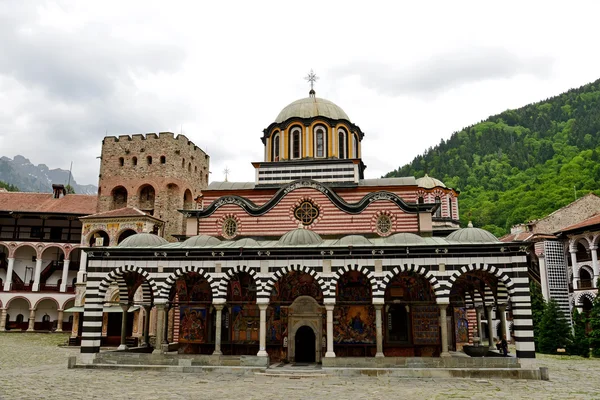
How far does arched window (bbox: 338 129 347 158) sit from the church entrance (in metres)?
9.60

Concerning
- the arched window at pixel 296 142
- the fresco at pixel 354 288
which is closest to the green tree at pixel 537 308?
the fresco at pixel 354 288

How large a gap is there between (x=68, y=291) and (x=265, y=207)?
76.5ft

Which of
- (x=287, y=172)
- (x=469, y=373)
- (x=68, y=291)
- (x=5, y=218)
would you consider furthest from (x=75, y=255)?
(x=469, y=373)

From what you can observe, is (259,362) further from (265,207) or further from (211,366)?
(265,207)

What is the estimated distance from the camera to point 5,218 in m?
38.2

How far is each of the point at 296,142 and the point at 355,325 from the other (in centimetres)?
1018

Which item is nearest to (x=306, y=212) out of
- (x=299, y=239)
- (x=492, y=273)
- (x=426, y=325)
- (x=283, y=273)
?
(x=299, y=239)

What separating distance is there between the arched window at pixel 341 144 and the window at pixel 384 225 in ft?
16.9

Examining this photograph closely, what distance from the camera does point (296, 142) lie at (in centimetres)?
2531

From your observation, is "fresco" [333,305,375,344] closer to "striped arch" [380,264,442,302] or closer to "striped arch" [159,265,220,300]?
"striped arch" [380,264,442,302]

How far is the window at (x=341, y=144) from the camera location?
83.0ft

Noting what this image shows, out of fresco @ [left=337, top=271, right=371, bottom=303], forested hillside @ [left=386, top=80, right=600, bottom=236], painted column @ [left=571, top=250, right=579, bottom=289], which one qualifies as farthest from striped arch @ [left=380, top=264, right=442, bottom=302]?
forested hillside @ [left=386, top=80, right=600, bottom=236]

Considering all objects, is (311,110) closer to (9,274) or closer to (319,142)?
(319,142)

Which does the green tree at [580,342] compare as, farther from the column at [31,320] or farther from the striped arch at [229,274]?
the column at [31,320]
